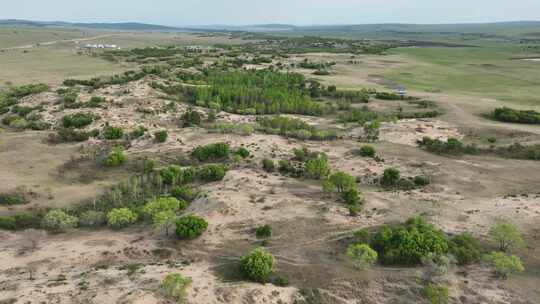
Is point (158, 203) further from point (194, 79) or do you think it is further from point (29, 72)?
point (29, 72)

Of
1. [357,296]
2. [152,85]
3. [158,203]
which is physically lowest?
[357,296]

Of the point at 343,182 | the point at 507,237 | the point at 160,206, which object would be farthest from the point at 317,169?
the point at 507,237

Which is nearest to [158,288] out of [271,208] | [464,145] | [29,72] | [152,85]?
[271,208]

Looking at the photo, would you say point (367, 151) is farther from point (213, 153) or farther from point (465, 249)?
point (465, 249)

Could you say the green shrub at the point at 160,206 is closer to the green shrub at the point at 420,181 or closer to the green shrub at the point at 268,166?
the green shrub at the point at 268,166

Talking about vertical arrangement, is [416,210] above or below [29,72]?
below

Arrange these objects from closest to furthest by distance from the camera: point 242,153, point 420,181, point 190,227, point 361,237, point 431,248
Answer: point 431,248, point 361,237, point 190,227, point 420,181, point 242,153

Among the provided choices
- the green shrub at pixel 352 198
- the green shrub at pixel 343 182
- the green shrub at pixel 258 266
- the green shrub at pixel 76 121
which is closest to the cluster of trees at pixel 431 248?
the green shrub at pixel 258 266
